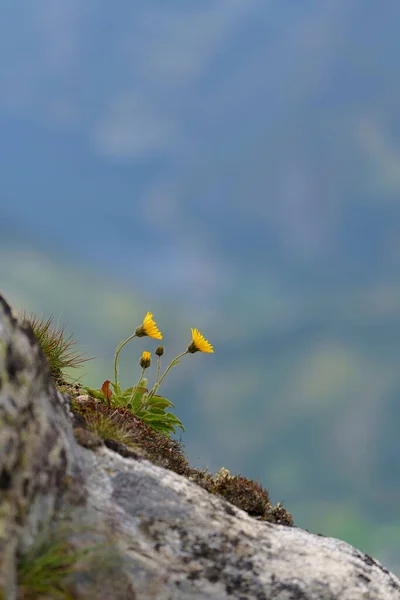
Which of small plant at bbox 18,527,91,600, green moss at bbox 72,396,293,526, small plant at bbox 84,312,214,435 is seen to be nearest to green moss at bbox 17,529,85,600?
small plant at bbox 18,527,91,600

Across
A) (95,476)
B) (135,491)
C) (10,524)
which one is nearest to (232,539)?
(135,491)

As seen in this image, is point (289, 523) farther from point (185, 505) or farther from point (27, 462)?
point (27, 462)

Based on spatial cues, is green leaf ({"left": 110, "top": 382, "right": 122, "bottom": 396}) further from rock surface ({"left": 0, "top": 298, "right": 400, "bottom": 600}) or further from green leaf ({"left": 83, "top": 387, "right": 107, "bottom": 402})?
rock surface ({"left": 0, "top": 298, "right": 400, "bottom": 600})

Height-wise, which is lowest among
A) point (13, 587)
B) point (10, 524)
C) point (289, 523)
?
point (13, 587)

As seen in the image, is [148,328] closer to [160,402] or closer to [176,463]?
[160,402]

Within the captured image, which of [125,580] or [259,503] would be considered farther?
[259,503]

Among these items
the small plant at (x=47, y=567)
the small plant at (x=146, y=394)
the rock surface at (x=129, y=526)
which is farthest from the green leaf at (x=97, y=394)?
the small plant at (x=47, y=567)

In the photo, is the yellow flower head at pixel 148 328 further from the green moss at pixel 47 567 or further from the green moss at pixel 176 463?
the green moss at pixel 47 567
